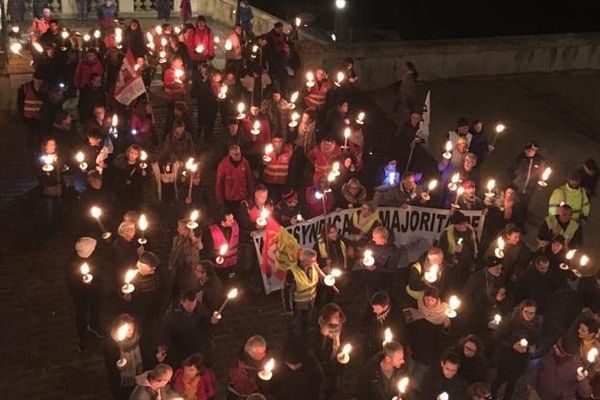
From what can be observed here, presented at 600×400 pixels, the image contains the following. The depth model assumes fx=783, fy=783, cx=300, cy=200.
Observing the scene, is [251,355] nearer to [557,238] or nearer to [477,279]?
[477,279]

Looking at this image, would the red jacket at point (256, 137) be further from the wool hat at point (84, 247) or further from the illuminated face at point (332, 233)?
the wool hat at point (84, 247)

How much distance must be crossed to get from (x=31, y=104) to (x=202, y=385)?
23.4 ft

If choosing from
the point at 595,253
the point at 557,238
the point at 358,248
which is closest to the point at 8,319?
the point at 358,248

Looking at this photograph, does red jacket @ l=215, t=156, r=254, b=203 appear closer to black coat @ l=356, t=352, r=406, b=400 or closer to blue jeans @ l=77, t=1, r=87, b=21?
black coat @ l=356, t=352, r=406, b=400

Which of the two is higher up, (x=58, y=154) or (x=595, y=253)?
(x=58, y=154)

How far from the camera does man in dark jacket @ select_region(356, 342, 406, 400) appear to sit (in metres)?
7.81

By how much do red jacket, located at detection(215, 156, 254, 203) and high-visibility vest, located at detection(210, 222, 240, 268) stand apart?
1276 millimetres

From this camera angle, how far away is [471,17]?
42.8m

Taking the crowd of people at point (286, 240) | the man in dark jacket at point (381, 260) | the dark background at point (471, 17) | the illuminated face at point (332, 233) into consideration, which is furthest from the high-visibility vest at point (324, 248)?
the dark background at point (471, 17)

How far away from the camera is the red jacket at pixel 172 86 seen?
14.3 m

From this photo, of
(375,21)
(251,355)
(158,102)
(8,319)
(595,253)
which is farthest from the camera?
(375,21)

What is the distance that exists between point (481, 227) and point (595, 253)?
2.96 meters

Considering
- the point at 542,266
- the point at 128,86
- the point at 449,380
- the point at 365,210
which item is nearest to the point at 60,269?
the point at 128,86

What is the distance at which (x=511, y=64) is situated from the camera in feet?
67.9
